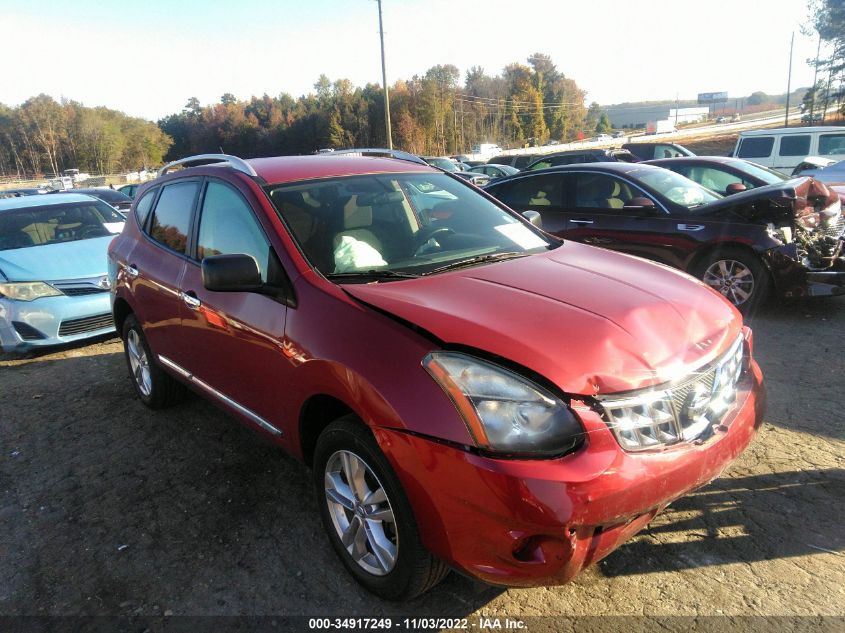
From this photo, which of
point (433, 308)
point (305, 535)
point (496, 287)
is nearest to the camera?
point (433, 308)

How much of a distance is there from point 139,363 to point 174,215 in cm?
141

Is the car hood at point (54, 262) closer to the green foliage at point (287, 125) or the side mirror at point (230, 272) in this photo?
the side mirror at point (230, 272)

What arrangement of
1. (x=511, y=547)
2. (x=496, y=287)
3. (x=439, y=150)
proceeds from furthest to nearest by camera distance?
(x=439, y=150), (x=496, y=287), (x=511, y=547)

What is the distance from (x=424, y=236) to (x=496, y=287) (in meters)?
0.82

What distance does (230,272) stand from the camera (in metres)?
2.70

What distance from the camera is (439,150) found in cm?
9538

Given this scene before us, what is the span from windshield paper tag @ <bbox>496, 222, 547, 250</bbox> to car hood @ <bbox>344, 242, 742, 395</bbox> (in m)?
0.43

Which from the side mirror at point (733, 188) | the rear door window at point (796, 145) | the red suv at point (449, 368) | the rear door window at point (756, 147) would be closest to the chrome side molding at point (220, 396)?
the red suv at point (449, 368)

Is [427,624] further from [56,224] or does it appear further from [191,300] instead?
[56,224]

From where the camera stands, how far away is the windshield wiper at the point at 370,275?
277cm

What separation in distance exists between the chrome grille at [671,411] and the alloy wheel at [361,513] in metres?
0.91

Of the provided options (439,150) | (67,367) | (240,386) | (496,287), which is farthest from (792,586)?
(439,150)

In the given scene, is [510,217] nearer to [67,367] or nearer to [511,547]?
[511,547]

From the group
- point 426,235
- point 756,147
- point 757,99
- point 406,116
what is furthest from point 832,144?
point 757,99
